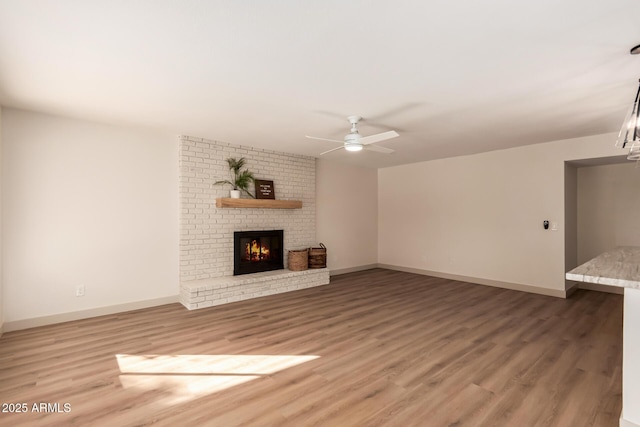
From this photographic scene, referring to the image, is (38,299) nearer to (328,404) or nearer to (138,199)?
(138,199)

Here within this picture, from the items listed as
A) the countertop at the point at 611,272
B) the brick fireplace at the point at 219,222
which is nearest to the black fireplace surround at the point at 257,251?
the brick fireplace at the point at 219,222

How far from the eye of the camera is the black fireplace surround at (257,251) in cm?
520

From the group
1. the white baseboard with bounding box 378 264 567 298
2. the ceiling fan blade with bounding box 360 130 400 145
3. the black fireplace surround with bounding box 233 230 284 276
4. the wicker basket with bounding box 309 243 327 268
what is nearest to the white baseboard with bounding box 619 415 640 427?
the ceiling fan blade with bounding box 360 130 400 145

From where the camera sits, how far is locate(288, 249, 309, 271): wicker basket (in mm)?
5652

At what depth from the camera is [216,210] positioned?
5.07 meters

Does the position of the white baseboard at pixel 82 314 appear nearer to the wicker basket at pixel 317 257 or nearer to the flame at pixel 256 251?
the flame at pixel 256 251

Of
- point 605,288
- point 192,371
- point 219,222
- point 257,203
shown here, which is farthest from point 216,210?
point 605,288

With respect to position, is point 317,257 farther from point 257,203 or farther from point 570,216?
point 570,216

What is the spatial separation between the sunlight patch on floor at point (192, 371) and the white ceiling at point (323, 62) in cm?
262

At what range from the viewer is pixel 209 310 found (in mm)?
4363

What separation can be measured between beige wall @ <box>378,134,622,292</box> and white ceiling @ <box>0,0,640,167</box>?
4.20 ft

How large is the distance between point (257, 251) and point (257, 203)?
0.93 metres

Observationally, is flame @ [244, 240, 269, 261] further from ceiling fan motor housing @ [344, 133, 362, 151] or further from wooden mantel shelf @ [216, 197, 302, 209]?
ceiling fan motor housing @ [344, 133, 362, 151]

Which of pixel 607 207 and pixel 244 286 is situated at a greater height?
pixel 607 207
